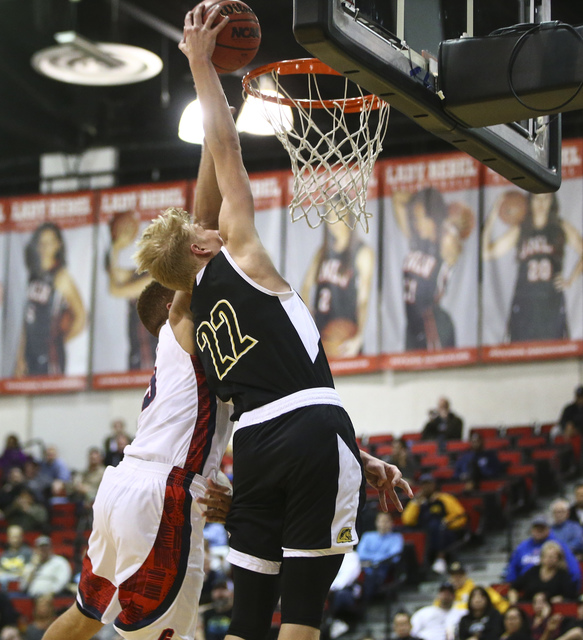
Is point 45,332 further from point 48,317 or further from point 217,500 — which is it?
point 217,500

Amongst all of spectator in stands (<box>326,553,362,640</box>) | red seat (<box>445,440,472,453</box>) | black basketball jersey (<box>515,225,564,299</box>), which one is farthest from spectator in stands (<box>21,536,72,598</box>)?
black basketball jersey (<box>515,225,564,299</box>)

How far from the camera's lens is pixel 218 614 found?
9430 mm

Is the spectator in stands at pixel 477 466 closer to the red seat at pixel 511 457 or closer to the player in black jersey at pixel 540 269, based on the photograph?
the red seat at pixel 511 457

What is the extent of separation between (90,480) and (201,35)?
12509 millimetres

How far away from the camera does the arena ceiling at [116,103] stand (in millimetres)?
13898

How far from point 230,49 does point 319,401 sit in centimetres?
134

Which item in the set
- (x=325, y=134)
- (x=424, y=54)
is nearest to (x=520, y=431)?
(x=325, y=134)

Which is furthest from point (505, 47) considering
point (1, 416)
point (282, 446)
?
point (1, 416)

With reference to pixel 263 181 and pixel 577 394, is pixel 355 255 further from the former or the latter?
pixel 577 394

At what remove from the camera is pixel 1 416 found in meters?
18.0

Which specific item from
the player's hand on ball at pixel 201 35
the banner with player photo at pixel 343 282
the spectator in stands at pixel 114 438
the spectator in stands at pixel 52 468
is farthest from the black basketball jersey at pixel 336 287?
the player's hand on ball at pixel 201 35

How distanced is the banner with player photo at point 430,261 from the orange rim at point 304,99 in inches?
397

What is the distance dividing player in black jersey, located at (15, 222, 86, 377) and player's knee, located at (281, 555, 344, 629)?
46.3 feet

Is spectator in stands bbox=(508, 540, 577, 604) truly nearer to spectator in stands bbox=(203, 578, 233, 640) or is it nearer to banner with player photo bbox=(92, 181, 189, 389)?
spectator in stands bbox=(203, 578, 233, 640)
